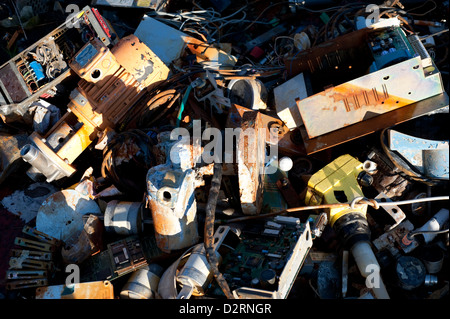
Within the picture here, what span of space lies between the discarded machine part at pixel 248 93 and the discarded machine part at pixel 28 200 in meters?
1.95

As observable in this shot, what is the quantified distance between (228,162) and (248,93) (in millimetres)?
1033

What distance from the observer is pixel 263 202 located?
13.3 feet

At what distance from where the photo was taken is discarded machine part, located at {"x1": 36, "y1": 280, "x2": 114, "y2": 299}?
3428 millimetres

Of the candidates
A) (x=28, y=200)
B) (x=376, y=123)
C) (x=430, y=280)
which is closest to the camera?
(x=430, y=280)

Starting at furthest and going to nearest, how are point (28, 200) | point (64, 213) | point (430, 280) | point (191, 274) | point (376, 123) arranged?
point (28, 200) < point (64, 213) < point (376, 123) < point (430, 280) < point (191, 274)

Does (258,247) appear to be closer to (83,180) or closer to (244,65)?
(83,180)

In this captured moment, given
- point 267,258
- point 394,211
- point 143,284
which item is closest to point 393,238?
point 394,211

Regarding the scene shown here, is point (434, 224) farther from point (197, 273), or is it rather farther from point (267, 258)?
point (197, 273)

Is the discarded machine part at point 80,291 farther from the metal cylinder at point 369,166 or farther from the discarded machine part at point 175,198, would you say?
the metal cylinder at point 369,166

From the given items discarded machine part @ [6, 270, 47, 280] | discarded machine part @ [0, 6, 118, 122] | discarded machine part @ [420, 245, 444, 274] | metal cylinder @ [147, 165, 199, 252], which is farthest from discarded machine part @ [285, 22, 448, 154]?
discarded machine part @ [6, 270, 47, 280]

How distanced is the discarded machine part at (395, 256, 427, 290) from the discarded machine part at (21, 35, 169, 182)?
271 cm

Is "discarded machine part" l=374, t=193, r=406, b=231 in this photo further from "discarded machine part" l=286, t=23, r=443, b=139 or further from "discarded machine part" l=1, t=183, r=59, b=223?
"discarded machine part" l=1, t=183, r=59, b=223

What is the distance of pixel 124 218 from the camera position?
3936 mm
